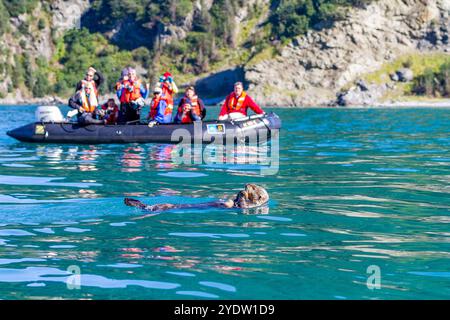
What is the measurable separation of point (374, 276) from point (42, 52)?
488 feet

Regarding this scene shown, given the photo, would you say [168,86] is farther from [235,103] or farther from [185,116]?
[235,103]

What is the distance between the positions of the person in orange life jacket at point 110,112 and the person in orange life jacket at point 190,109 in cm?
244

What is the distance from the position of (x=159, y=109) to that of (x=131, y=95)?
116cm

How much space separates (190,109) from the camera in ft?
87.6

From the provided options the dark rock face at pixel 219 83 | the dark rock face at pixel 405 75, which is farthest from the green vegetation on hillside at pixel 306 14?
the dark rock face at pixel 405 75

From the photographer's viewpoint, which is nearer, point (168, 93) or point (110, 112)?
point (168, 93)

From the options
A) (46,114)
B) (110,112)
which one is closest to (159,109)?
(110,112)

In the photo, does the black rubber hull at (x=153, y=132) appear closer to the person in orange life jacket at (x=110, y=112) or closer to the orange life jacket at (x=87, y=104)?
the orange life jacket at (x=87, y=104)

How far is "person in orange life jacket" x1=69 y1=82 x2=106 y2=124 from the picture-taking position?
26.7 meters

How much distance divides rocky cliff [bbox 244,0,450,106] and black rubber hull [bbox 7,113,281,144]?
85.4 metres

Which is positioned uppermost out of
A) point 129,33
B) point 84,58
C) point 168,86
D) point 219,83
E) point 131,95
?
point 129,33

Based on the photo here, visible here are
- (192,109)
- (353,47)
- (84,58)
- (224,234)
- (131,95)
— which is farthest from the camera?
(84,58)

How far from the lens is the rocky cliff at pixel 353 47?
114 meters
